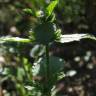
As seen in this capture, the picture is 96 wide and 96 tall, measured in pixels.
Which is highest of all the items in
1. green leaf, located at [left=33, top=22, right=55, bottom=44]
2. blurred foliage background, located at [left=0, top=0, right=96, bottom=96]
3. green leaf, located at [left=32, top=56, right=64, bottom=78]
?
green leaf, located at [left=33, top=22, right=55, bottom=44]

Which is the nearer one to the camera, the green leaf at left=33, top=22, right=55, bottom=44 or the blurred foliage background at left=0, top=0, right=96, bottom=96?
the green leaf at left=33, top=22, right=55, bottom=44

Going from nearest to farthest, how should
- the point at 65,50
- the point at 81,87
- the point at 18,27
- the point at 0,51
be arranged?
the point at 0,51 → the point at 81,87 → the point at 65,50 → the point at 18,27

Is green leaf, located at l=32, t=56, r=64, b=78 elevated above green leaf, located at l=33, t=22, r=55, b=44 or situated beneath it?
situated beneath

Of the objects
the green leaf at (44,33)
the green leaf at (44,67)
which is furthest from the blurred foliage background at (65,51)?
the green leaf at (44,33)

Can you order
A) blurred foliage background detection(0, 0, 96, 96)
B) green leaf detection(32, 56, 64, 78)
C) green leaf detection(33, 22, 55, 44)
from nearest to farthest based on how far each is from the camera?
green leaf detection(33, 22, 55, 44), green leaf detection(32, 56, 64, 78), blurred foliage background detection(0, 0, 96, 96)

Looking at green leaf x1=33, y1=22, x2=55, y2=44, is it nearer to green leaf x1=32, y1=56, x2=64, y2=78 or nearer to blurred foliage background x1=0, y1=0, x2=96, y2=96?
green leaf x1=32, y1=56, x2=64, y2=78

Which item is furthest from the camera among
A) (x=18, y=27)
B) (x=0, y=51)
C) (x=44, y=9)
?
(x=18, y=27)

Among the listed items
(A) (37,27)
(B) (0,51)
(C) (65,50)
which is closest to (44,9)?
(A) (37,27)

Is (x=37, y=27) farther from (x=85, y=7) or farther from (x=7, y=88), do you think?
(x=85, y=7)

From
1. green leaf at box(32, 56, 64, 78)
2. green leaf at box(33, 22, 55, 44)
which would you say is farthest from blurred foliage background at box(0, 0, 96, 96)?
green leaf at box(33, 22, 55, 44)
